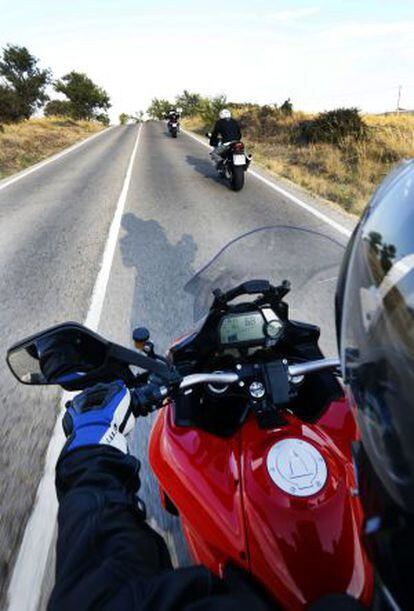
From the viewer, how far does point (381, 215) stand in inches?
48.3

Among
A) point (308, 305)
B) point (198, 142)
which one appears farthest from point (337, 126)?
point (308, 305)

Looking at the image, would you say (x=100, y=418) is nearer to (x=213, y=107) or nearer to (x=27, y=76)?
(x=213, y=107)

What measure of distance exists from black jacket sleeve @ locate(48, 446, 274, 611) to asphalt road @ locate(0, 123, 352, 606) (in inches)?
36.2

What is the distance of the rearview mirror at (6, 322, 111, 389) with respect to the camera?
1.72 m

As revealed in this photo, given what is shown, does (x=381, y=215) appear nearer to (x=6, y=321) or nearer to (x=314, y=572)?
(x=314, y=572)

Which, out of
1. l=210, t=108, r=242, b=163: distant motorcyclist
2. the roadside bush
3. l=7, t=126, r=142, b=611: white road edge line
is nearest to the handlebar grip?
l=7, t=126, r=142, b=611: white road edge line

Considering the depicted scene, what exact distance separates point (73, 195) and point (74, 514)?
11.2 m

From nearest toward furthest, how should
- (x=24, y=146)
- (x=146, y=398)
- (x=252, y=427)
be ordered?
(x=146, y=398) → (x=252, y=427) → (x=24, y=146)

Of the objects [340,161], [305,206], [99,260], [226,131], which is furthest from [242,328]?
[340,161]

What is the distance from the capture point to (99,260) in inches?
258

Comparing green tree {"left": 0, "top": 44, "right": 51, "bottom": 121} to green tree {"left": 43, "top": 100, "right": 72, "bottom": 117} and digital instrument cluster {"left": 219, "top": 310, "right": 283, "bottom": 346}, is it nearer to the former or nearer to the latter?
green tree {"left": 43, "top": 100, "right": 72, "bottom": 117}

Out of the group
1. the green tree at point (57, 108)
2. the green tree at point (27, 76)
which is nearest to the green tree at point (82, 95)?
the green tree at point (57, 108)

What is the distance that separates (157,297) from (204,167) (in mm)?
10238

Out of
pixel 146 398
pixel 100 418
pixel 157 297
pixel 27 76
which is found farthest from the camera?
pixel 27 76
